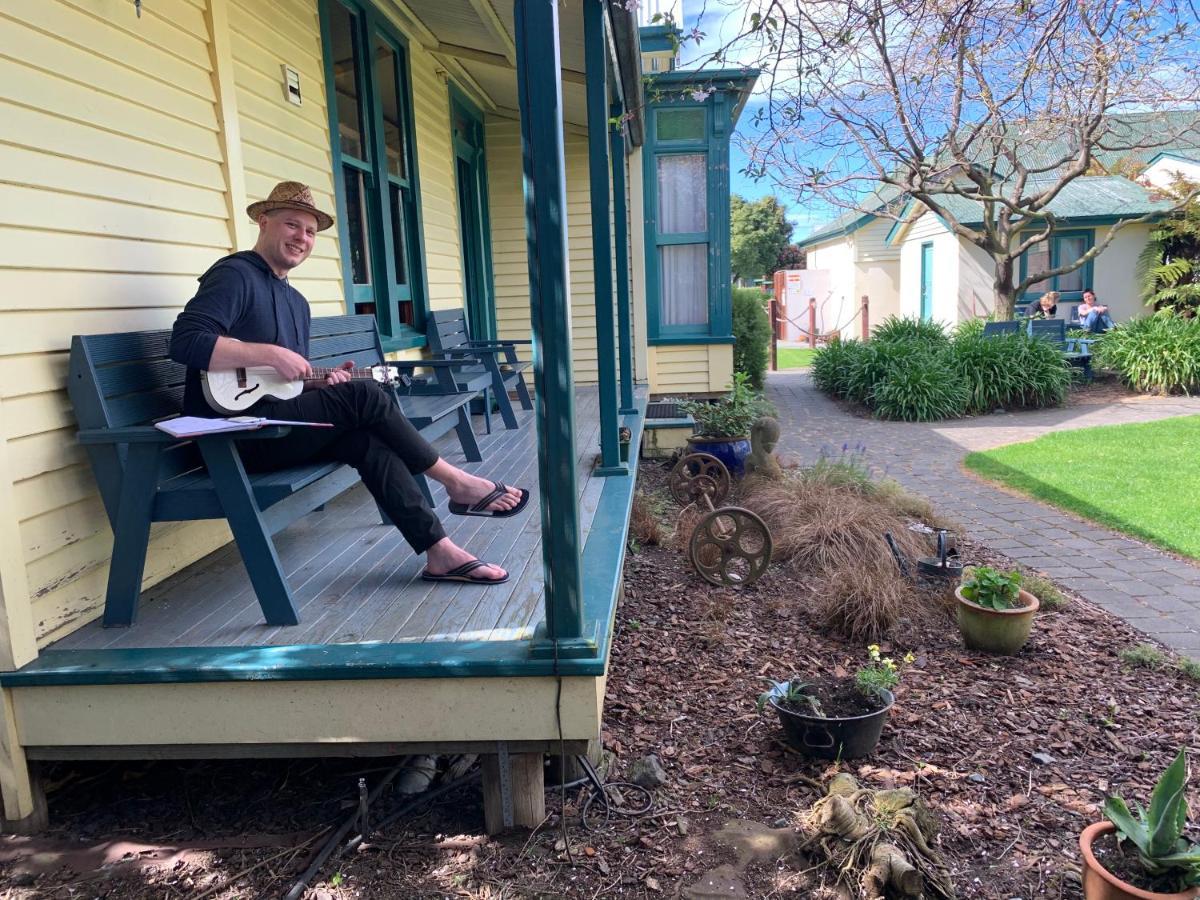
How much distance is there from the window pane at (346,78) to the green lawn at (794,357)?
44.6ft

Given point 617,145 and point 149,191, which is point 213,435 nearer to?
point 149,191

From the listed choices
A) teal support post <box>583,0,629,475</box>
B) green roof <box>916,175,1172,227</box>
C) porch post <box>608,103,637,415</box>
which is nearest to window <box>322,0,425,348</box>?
porch post <box>608,103,637,415</box>

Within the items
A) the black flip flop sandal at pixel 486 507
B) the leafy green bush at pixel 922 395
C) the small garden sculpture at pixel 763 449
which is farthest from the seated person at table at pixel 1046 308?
the black flip flop sandal at pixel 486 507

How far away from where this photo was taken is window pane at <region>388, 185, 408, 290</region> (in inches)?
225

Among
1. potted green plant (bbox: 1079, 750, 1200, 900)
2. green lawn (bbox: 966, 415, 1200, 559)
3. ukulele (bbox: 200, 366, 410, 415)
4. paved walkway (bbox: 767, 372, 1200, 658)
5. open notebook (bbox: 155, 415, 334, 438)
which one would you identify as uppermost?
ukulele (bbox: 200, 366, 410, 415)

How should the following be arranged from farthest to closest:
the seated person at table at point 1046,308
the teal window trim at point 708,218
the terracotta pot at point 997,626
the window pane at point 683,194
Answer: the seated person at table at point 1046,308, the window pane at point 683,194, the teal window trim at point 708,218, the terracotta pot at point 997,626

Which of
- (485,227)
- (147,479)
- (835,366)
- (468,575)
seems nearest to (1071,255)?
(835,366)

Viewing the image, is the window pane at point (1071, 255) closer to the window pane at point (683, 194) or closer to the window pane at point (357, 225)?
the window pane at point (683, 194)

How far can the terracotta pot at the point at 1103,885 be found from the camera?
6.51ft

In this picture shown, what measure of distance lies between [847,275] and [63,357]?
2635 centimetres

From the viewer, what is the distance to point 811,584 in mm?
4766

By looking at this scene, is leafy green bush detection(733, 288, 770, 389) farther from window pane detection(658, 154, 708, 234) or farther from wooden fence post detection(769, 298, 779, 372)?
window pane detection(658, 154, 708, 234)

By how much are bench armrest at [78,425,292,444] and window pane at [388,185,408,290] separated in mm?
3334

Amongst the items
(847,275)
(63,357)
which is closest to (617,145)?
(63,357)
